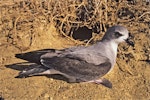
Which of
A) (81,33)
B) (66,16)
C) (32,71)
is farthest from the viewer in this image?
(81,33)

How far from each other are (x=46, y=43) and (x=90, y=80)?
3.72 ft

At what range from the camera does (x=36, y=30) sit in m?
5.72

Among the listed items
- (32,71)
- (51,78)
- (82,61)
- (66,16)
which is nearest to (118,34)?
(82,61)

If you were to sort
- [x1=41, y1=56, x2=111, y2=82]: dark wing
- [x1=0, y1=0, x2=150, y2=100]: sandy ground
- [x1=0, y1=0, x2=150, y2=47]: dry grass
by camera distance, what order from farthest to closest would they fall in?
[x1=0, y1=0, x2=150, y2=47]: dry grass → [x1=0, y1=0, x2=150, y2=100]: sandy ground → [x1=41, y1=56, x2=111, y2=82]: dark wing

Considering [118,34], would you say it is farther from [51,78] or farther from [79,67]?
[51,78]

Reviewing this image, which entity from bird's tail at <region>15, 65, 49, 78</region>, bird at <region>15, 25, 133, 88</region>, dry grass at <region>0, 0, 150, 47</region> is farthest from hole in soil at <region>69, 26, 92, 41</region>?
bird's tail at <region>15, 65, 49, 78</region>

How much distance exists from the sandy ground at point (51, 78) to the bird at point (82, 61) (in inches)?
4.7

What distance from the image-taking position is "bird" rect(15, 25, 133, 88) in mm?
4594

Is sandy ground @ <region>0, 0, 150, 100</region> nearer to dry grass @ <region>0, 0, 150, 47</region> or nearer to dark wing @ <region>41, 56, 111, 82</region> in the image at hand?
dry grass @ <region>0, 0, 150, 47</region>

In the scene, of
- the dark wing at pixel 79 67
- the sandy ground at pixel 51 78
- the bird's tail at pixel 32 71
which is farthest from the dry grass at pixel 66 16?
the dark wing at pixel 79 67

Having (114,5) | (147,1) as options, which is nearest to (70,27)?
(114,5)

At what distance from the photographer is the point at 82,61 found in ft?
15.1

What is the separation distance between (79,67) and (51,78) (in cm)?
45

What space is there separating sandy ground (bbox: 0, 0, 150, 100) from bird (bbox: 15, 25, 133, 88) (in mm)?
119
